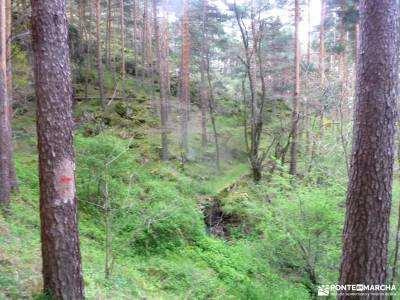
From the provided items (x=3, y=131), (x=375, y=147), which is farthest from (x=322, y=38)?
(x=375, y=147)

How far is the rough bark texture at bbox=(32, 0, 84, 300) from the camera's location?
4.08 meters

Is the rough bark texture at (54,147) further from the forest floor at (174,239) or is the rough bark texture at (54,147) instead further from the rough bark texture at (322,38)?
the rough bark texture at (322,38)

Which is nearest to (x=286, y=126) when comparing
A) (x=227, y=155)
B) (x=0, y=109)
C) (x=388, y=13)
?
(x=227, y=155)

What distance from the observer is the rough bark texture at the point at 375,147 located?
12.6ft

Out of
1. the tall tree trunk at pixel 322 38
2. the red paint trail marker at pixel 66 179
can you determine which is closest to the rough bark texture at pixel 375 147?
the red paint trail marker at pixel 66 179

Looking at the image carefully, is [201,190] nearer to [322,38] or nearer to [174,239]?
[174,239]

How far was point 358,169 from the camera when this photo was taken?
3.92 m

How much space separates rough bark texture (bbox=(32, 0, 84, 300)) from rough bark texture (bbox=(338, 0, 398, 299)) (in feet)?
10.0

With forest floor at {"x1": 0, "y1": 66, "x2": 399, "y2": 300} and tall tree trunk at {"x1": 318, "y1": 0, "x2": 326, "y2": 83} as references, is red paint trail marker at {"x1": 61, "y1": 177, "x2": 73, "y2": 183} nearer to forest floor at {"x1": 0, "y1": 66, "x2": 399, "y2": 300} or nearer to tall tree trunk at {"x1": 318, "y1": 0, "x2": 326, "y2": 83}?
forest floor at {"x1": 0, "y1": 66, "x2": 399, "y2": 300}

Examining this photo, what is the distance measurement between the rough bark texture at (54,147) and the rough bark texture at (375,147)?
120 inches

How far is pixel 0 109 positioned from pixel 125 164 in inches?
129

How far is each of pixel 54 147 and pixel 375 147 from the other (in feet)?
10.9

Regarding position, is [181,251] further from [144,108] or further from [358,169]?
[144,108]

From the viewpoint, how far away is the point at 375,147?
3.84 m
